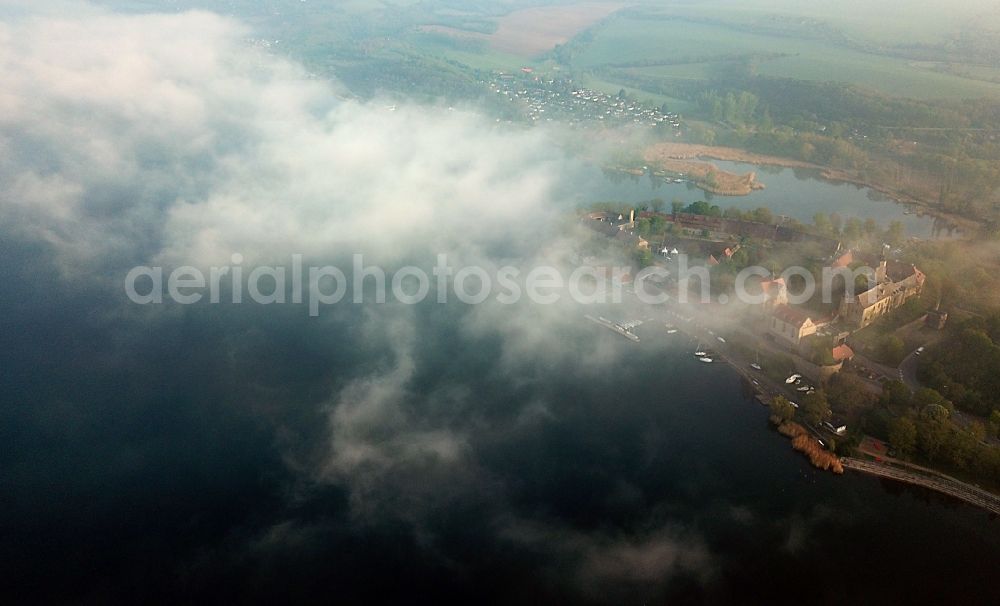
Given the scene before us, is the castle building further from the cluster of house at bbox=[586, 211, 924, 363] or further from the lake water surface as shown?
the lake water surface

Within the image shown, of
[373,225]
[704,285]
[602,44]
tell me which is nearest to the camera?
[704,285]

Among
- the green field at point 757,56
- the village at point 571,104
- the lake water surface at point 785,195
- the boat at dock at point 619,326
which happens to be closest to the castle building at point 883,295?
the boat at dock at point 619,326

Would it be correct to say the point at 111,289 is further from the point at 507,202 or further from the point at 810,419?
the point at 810,419

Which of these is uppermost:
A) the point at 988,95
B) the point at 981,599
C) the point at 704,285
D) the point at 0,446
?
the point at 988,95

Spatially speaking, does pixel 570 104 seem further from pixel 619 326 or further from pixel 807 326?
pixel 807 326

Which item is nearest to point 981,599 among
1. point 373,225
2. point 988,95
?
point 373,225

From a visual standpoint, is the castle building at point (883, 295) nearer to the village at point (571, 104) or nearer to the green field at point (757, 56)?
the green field at point (757, 56)

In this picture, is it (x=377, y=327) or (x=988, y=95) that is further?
(x=988, y=95)

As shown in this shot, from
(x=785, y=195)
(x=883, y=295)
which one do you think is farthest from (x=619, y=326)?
(x=785, y=195)

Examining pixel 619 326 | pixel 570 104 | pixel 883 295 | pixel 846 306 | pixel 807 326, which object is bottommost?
pixel 619 326
